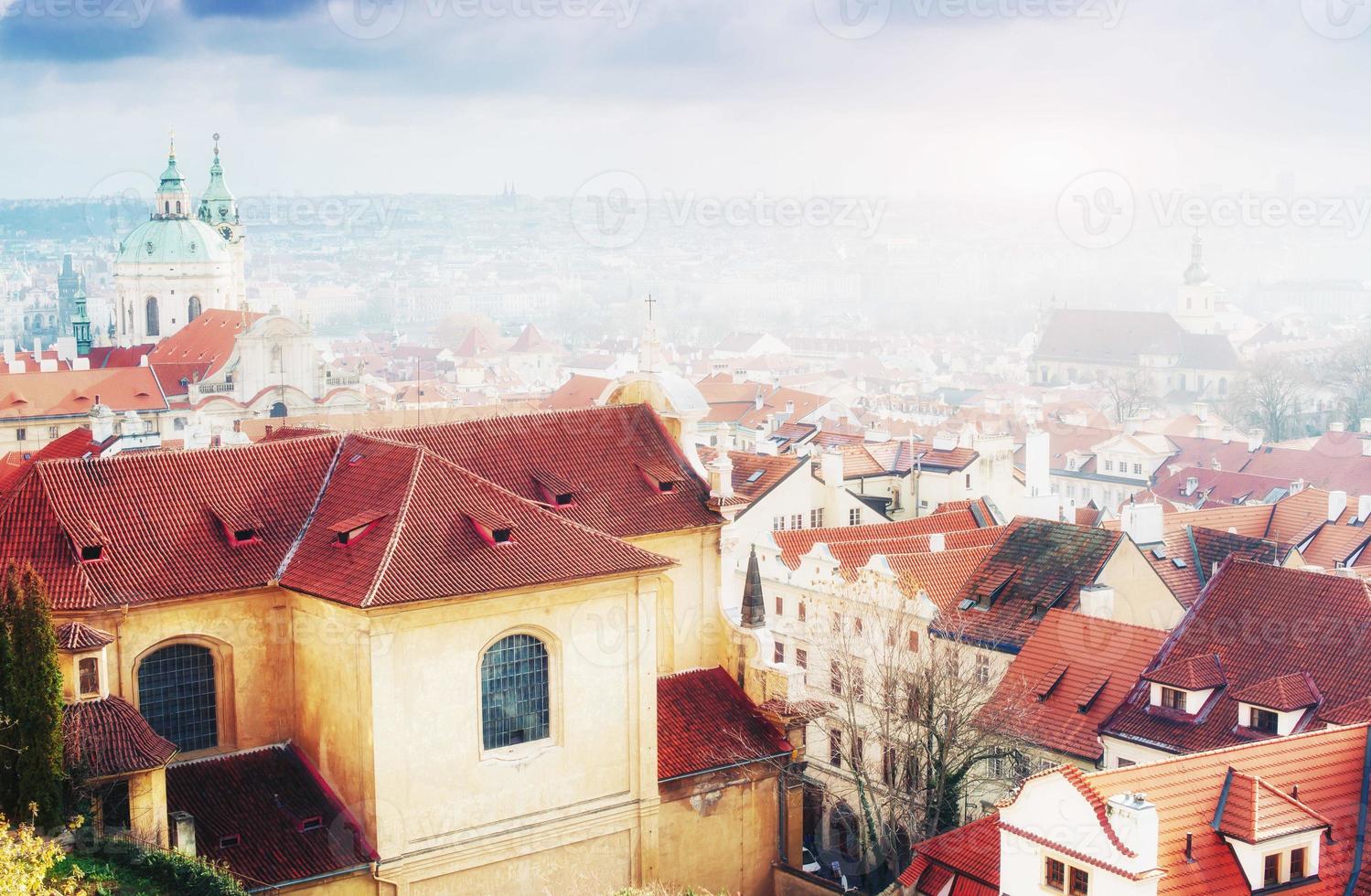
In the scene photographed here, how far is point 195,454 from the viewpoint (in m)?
28.6

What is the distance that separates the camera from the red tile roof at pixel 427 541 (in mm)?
26312

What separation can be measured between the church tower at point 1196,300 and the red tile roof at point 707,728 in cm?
15252

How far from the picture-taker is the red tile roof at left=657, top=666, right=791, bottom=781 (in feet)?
100

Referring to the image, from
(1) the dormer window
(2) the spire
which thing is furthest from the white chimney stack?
(1) the dormer window

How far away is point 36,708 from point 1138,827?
15.3 meters

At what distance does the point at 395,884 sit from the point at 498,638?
4293 mm

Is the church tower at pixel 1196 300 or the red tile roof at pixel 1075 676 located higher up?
the church tower at pixel 1196 300

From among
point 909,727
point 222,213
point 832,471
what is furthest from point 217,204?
point 909,727

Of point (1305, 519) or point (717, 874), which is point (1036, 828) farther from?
point (1305, 519)

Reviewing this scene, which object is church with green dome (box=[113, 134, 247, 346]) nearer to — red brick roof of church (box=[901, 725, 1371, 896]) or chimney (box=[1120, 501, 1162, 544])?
chimney (box=[1120, 501, 1162, 544])

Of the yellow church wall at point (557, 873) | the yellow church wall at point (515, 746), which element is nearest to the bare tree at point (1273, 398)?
the yellow church wall at point (515, 746)

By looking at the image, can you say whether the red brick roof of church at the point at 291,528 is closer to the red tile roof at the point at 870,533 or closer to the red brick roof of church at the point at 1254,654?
the red brick roof of church at the point at 1254,654

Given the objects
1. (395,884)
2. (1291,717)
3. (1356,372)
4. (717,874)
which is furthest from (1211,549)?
(1356,372)

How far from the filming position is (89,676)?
82.0ft
